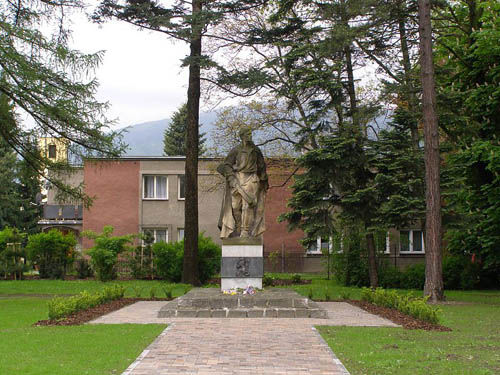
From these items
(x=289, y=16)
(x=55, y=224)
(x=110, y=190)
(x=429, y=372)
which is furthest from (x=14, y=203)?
(x=429, y=372)

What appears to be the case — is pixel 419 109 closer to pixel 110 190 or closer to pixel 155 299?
pixel 155 299

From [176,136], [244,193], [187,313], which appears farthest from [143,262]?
[176,136]

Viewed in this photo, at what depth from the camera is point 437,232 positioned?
17.4 m

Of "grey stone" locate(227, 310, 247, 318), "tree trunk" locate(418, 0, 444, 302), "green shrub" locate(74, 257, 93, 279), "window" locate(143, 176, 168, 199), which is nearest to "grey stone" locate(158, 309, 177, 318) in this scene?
"grey stone" locate(227, 310, 247, 318)

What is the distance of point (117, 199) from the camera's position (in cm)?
3475

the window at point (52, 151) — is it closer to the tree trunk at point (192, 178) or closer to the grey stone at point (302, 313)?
the tree trunk at point (192, 178)

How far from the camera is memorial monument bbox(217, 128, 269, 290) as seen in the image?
14.8m

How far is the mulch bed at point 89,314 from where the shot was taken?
38.8ft

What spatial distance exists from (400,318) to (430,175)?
5.96 meters

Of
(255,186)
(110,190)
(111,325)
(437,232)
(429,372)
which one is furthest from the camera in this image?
(110,190)

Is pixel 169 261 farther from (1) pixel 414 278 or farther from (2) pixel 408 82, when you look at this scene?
(2) pixel 408 82

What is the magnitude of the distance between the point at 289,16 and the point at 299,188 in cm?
794

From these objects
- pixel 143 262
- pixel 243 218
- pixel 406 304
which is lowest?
pixel 406 304

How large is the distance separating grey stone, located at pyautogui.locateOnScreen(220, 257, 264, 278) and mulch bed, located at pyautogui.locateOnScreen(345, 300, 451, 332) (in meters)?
2.97
